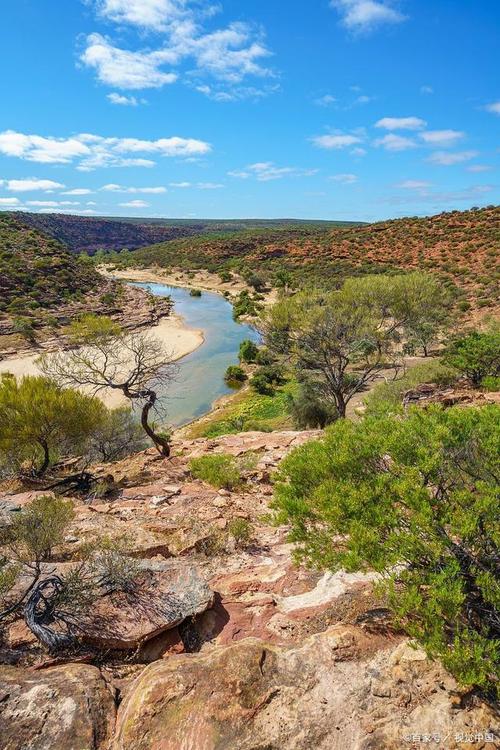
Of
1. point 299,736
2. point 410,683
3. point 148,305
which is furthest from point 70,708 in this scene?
point 148,305

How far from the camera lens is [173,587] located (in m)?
5.97

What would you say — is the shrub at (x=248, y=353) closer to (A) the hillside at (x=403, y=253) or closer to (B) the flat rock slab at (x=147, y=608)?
(A) the hillside at (x=403, y=253)

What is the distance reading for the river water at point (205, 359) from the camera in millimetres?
30372

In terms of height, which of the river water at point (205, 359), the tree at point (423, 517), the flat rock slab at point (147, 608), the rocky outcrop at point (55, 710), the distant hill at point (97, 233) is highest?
the distant hill at point (97, 233)

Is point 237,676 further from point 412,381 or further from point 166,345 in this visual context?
point 166,345

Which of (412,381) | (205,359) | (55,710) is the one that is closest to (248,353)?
(205,359)

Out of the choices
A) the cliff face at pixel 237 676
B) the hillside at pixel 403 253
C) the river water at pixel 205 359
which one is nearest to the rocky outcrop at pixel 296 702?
the cliff face at pixel 237 676

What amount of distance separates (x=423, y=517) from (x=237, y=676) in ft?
7.55

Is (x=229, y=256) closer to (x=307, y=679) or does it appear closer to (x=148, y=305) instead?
(x=148, y=305)

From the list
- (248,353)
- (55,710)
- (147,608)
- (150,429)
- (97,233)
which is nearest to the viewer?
(55,710)

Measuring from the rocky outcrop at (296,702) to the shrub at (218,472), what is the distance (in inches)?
280

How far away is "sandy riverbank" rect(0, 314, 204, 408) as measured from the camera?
1291 inches

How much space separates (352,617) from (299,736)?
1.90 meters

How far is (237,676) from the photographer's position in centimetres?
398
